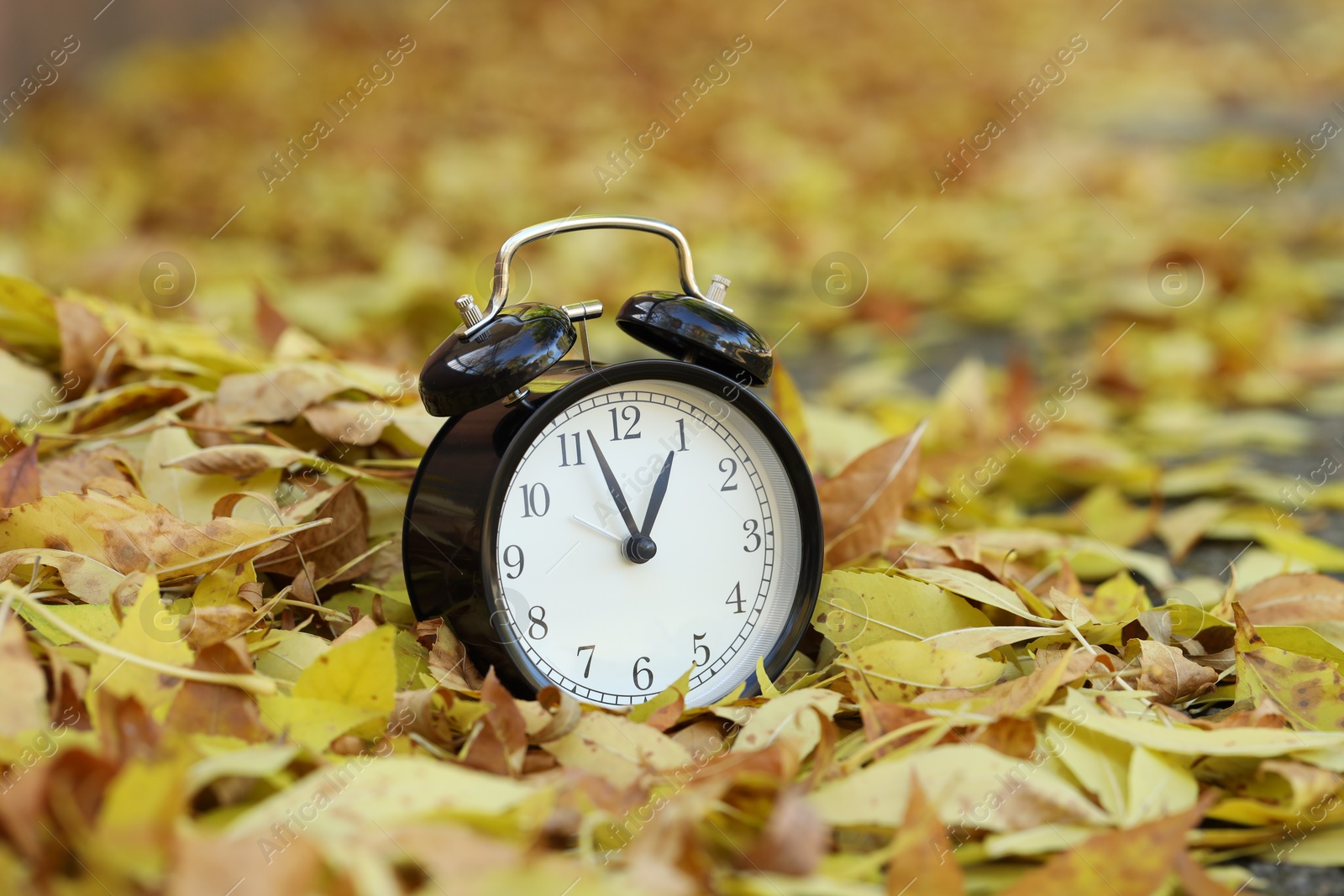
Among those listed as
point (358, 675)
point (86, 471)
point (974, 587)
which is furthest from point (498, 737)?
point (86, 471)

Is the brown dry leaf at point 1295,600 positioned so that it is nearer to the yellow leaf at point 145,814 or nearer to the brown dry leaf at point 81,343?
the yellow leaf at point 145,814

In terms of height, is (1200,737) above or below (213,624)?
below

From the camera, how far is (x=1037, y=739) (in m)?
1.17

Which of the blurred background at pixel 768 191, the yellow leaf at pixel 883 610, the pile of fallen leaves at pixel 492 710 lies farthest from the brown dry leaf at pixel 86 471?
the yellow leaf at pixel 883 610

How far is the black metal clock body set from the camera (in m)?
1.23

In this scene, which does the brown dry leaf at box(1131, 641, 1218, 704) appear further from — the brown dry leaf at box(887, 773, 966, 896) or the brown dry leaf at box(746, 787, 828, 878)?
the brown dry leaf at box(746, 787, 828, 878)

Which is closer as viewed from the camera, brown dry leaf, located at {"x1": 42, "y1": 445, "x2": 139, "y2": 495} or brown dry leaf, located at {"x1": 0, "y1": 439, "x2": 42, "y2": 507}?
brown dry leaf, located at {"x1": 0, "y1": 439, "x2": 42, "y2": 507}

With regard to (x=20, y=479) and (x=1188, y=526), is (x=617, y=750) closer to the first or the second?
(x=20, y=479)

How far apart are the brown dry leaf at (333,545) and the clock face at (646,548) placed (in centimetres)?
32

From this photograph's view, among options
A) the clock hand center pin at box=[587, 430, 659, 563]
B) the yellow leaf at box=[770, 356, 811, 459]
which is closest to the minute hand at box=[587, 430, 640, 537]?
the clock hand center pin at box=[587, 430, 659, 563]

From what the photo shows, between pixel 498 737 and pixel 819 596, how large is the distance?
475 mm

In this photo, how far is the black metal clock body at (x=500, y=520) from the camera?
123cm

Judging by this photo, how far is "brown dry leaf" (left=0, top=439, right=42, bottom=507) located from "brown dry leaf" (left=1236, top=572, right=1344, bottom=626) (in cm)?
163

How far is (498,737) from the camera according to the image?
1.14 metres
